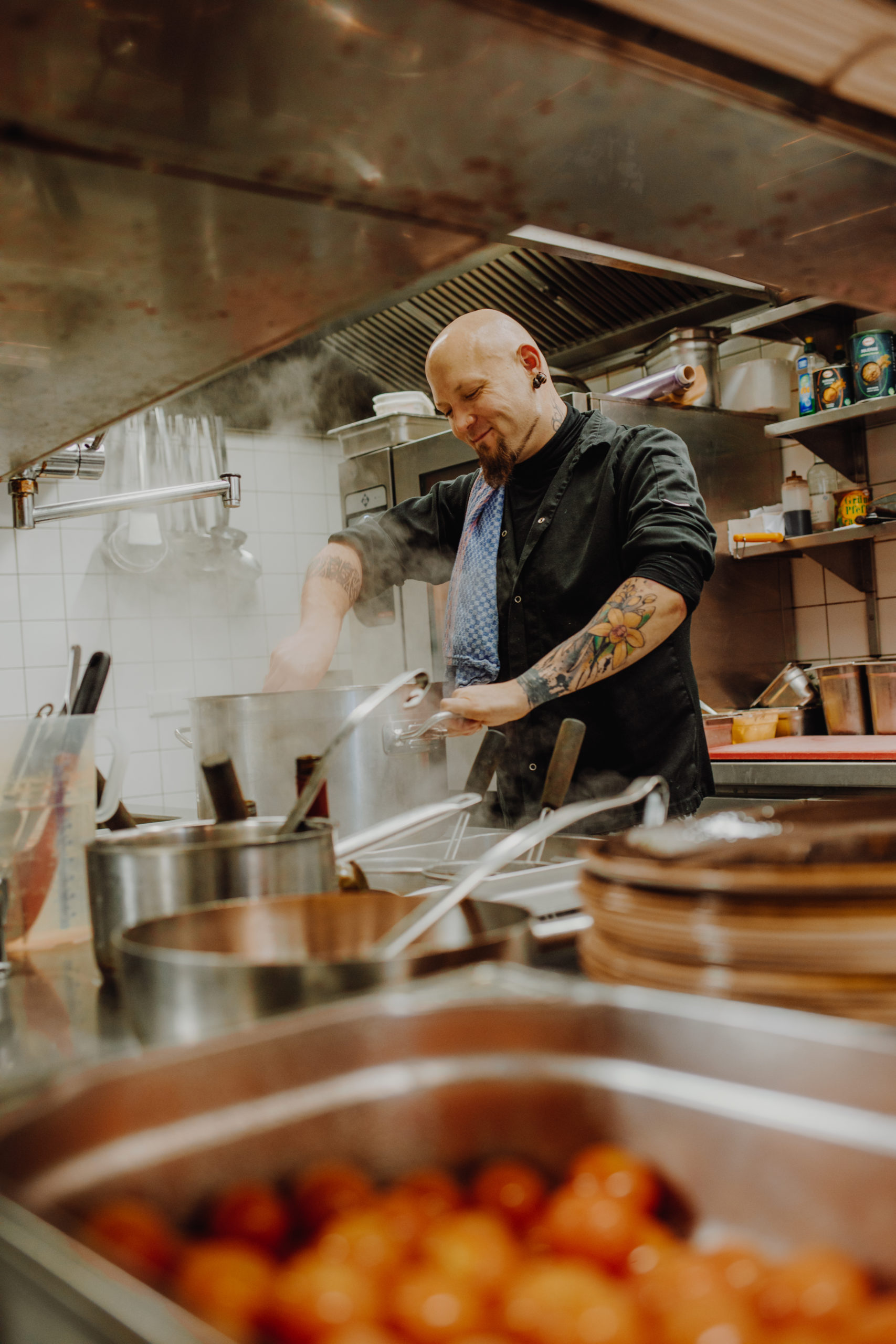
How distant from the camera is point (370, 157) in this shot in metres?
0.72

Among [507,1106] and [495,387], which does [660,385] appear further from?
[507,1106]

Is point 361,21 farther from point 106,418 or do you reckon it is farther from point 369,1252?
point 106,418

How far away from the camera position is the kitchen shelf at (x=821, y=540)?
281 cm

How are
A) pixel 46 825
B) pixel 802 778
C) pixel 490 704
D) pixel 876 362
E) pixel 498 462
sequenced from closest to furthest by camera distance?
1. pixel 46 825
2. pixel 490 704
3. pixel 498 462
4. pixel 802 778
5. pixel 876 362

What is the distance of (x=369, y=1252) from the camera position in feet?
1.28

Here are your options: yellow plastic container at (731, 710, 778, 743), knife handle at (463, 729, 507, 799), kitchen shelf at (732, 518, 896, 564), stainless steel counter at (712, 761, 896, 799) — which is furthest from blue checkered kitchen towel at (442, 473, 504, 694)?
kitchen shelf at (732, 518, 896, 564)

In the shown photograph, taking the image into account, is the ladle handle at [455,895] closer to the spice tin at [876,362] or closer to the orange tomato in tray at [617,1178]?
the orange tomato in tray at [617,1178]

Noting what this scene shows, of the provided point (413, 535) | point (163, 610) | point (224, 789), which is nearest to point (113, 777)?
point (224, 789)

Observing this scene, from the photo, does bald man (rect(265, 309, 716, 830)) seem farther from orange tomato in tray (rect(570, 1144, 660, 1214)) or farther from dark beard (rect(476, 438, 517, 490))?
orange tomato in tray (rect(570, 1144, 660, 1214))

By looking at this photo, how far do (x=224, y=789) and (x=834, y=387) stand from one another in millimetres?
2539

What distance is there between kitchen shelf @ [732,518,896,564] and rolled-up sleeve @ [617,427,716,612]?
1.02 metres

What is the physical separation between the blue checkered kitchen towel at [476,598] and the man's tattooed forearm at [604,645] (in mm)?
357

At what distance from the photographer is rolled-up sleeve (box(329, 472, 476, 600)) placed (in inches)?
93.4

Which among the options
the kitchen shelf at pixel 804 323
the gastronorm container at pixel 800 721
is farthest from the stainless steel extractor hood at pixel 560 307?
the gastronorm container at pixel 800 721
